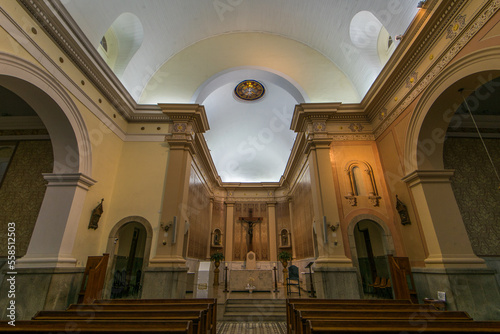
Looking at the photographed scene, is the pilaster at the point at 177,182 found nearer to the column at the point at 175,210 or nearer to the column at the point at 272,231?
the column at the point at 175,210

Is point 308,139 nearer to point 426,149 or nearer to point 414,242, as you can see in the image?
point 426,149

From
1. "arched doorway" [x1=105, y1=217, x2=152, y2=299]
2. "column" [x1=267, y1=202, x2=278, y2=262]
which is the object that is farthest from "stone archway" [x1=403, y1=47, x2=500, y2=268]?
"column" [x1=267, y1=202, x2=278, y2=262]

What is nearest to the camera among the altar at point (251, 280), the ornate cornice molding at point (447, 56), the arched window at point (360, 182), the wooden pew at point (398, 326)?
the wooden pew at point (398, 326)

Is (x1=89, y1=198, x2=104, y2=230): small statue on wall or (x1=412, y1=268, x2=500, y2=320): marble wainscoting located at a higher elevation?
(x1=89, y1=198, x2=104, y2=230): small statue on wall

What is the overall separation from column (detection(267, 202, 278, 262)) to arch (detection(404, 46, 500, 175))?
923 cm

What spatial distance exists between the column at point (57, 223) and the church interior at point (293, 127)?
34 mm

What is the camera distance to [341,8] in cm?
741

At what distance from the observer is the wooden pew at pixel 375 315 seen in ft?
9.16

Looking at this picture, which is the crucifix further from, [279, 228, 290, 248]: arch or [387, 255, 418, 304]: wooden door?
[387, 255, 418, 304]: wooden door

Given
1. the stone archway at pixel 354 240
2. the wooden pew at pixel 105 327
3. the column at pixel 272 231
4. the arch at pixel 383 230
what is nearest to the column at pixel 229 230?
the column at pixel 272 231

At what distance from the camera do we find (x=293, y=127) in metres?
9.23

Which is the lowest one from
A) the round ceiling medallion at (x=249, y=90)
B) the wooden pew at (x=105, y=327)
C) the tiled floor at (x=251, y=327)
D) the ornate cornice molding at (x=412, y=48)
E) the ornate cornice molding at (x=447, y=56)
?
the tiled floor at (x=251, y=327)

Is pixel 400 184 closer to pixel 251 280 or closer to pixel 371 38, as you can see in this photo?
Result: pixel 371 38

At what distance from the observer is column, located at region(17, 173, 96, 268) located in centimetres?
522
